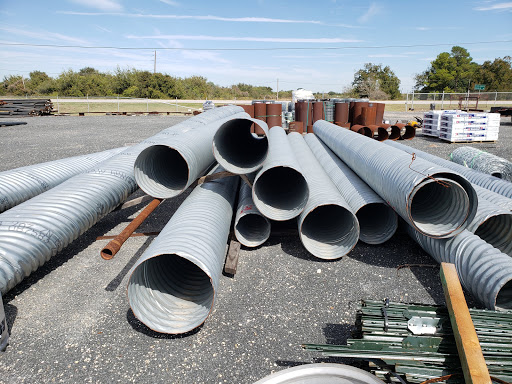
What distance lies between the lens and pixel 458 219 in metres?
3.80

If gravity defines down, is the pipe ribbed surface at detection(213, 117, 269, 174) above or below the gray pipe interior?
above

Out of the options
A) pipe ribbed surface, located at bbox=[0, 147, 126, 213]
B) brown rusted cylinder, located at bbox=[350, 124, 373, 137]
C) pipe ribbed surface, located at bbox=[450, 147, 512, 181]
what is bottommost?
pipe ribbed surface, located at bbox=[0, 147, 126, 213]

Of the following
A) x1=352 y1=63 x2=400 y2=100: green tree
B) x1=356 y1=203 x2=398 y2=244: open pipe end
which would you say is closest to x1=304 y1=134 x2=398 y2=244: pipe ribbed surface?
x1=356 y1=203 x2=398 y2=244: open pipe end

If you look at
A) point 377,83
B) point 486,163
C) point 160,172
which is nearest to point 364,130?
point 486,163

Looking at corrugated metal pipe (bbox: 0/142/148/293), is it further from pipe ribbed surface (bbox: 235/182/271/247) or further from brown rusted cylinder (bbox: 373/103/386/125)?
brown rusted cylinder (bbox: 373/103/386/125)

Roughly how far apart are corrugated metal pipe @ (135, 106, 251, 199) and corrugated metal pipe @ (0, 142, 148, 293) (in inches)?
13.9

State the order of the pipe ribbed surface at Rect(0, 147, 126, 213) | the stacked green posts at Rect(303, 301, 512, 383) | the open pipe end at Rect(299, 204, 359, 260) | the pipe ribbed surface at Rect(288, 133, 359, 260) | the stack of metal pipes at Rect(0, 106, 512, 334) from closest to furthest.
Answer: the stacked green posts at Rect(303, 301, 512, 383) < the stack of metal pipes at Rect(0, 106, 512, 334) < the pipe ribbed surface at Rect(288, 133, 359, 260) < the open pipe end at Rect(299, 204, 359, 260) < the pipe ribbed surface at Rect(0, 147, 126, 213)

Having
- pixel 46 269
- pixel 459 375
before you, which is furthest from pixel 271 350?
pixel 46 269

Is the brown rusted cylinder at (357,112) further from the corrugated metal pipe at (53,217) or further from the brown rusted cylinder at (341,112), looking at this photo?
the corrugated metal pipe at (53,217)

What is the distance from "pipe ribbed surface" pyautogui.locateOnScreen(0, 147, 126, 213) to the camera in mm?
5250

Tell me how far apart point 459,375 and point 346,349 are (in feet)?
2.55

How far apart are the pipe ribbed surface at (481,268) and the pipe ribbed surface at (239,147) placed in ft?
8.44

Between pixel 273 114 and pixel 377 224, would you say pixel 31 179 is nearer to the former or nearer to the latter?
pixel 377 224

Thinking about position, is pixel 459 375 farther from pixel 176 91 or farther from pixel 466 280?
pixel 176 91
